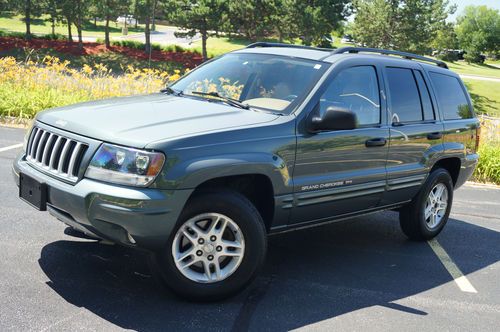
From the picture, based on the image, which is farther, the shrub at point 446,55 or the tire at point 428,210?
the shrub at point 446,55

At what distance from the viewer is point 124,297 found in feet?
13.9

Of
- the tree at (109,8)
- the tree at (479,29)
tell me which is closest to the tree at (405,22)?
the tree at (109,8)

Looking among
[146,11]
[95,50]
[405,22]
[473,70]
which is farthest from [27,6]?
[473,70]

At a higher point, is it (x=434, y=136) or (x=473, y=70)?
(x=434, y=136)

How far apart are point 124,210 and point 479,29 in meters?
122

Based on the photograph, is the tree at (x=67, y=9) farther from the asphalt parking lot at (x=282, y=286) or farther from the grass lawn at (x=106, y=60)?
the asphalt parking lot at (x=282, y=286)

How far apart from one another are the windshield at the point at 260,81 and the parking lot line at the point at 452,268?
7.21 ft

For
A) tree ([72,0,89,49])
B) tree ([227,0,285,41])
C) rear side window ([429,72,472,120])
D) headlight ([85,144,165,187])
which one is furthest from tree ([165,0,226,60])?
headlight ([85,144,165,187])

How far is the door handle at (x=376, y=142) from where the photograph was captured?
516cm

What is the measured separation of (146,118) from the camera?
14.1 feet

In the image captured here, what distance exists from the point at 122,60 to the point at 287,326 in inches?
1623

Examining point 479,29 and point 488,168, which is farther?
point 479,29

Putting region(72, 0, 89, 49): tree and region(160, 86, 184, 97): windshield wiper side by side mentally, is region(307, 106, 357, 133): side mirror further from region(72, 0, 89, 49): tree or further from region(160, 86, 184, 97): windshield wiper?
region(72, 0, 89, 49): tree

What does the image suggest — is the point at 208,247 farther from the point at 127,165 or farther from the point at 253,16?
the point at 253,16
